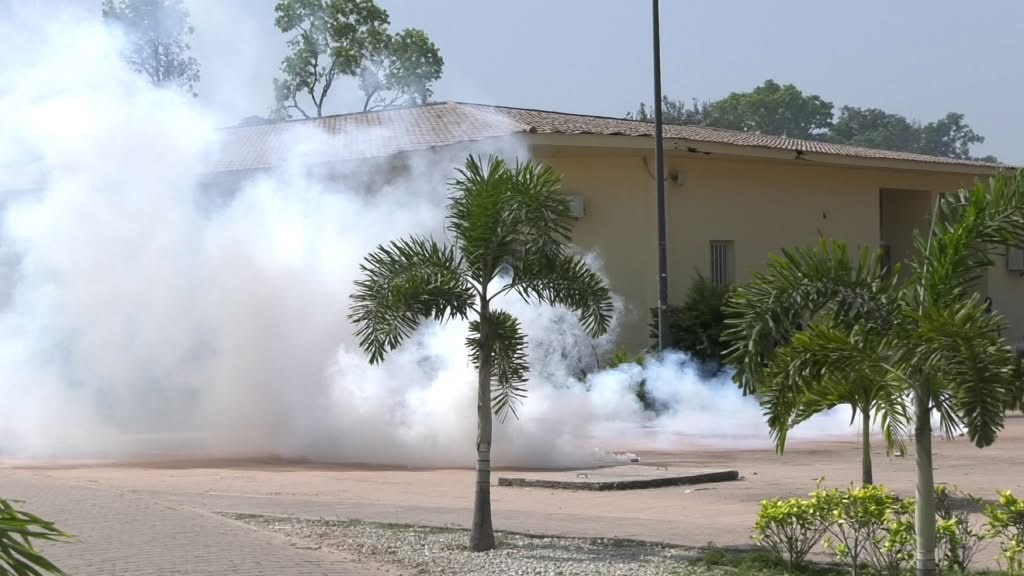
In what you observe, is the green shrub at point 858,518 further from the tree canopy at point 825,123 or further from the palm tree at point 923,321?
the tree canopy at point 825,123

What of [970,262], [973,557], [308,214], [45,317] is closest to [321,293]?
[308,214]

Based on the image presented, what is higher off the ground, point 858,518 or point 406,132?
point 406,132

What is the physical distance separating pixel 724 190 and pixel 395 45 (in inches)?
800

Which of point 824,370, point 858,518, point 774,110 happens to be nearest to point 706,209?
point 858,518

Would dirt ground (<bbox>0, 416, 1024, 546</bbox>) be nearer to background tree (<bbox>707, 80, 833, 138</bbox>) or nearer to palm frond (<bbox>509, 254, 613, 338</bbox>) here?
palm frond (<bbox>509, 254, 613, 338</bbox>)

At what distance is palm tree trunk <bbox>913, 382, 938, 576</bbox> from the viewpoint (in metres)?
8.01

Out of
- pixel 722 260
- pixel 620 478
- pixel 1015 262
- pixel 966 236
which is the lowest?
pixel 620 478

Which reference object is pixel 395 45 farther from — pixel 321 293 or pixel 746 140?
pixel 321 293

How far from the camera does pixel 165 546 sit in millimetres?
10508

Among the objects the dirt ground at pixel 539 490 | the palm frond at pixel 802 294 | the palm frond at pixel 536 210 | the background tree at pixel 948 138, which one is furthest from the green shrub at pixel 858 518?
the background tree at pixel 948 138

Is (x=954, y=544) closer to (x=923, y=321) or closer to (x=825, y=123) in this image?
(x=923, y=321)

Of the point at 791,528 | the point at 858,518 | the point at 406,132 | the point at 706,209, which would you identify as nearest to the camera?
the point at 858,518

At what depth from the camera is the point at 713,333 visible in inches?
1106

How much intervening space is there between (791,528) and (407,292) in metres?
3.55
